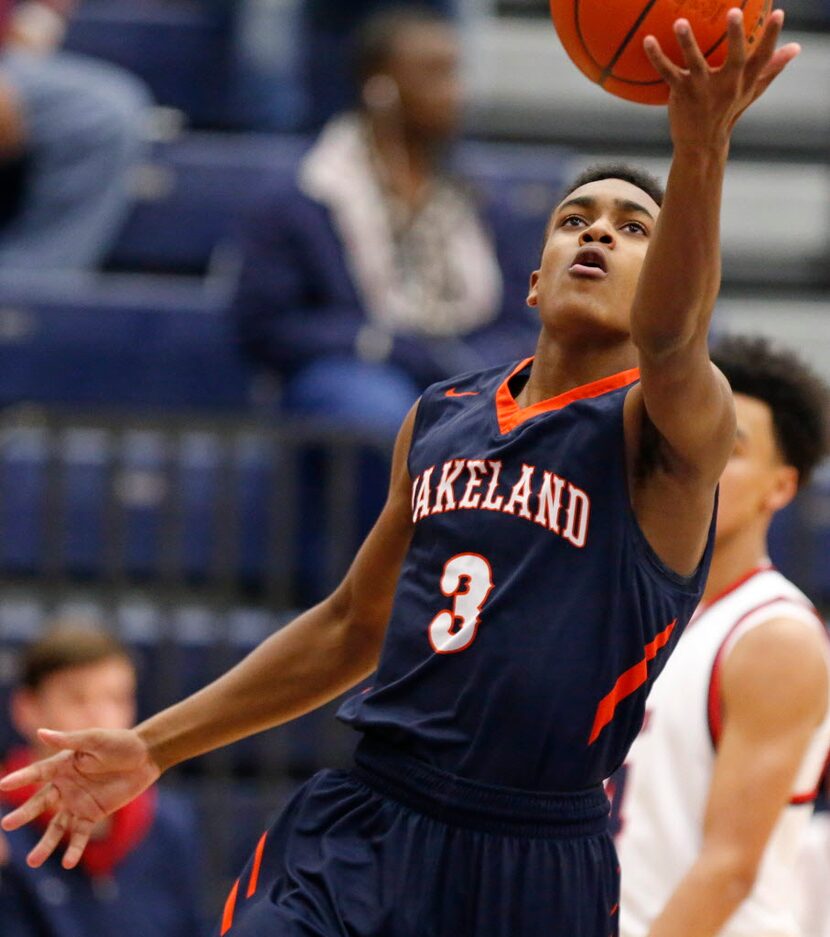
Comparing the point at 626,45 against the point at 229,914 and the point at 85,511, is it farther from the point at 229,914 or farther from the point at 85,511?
the point at 85,511

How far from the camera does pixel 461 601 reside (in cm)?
298

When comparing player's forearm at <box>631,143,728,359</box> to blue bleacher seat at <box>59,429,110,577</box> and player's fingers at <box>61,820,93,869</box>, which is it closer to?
player's fingers at <box>61,820,93,869</box>

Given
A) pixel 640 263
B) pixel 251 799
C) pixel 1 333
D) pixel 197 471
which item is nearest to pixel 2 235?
pixel 1 333

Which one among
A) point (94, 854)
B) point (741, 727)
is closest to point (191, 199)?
point (94, 854)

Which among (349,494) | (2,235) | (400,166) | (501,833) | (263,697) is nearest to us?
(501,833)

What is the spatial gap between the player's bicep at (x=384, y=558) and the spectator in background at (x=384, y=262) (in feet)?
9.79

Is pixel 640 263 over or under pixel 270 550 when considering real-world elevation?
over

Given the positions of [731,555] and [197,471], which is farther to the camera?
[197,471]

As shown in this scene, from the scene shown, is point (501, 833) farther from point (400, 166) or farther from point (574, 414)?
point (400, 166)

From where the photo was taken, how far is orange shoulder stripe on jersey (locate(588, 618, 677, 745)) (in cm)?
293

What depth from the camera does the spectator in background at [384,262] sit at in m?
6.56

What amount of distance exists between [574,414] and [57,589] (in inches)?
148

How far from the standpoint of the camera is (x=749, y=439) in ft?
14.0

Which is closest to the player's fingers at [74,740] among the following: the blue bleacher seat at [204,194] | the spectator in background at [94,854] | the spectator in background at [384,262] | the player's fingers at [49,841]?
the player's fingers at [49,841]
